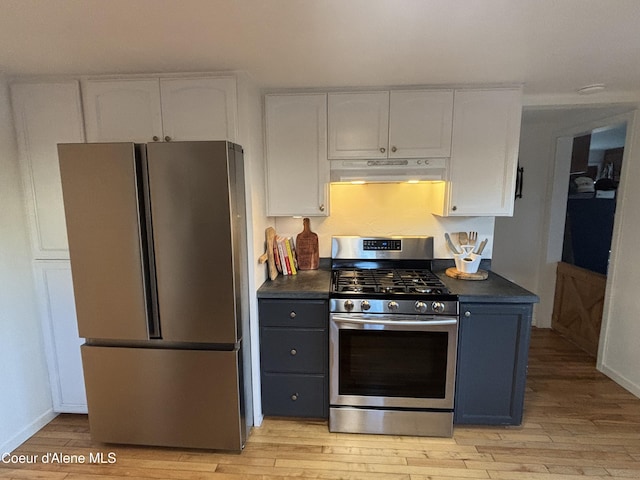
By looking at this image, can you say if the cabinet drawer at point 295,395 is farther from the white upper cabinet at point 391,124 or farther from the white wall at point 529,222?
the white wall at point 529,222

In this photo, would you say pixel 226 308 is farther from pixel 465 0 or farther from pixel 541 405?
pixel 541 405

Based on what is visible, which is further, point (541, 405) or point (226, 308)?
point (541, 405)

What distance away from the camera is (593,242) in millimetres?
3219

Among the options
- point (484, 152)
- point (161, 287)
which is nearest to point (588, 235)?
point (484, 152)

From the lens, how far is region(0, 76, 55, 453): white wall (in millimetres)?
1952

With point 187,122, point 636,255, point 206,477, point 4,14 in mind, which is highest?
point 4,14

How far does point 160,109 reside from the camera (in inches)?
76.5

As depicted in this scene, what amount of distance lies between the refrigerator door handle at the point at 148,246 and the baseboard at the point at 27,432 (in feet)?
3.76

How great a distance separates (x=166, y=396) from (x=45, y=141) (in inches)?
66.5

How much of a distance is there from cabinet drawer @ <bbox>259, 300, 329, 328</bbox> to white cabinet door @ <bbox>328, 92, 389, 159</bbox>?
1.02 metres

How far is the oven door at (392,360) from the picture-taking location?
6.56 ft

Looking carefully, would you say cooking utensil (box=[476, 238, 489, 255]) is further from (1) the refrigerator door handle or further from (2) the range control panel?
(1) the refrigerator door handle

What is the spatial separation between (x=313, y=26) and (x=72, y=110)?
62.0 inches

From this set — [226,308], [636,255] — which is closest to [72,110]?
[226,308]
